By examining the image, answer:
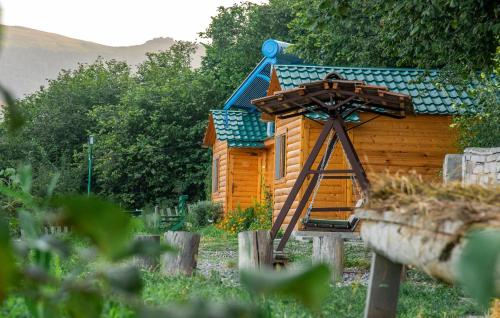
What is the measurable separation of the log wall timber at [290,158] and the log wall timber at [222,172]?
417 cm

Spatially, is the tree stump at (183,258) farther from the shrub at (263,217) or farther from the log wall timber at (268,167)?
the log wall timber at (268,167)

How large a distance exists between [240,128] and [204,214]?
2987mm

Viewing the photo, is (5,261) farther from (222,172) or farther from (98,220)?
(222,172)

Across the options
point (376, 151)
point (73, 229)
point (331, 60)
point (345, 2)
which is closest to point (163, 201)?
point (331, 60)

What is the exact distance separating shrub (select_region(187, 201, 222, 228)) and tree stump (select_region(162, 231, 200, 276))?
15.1m

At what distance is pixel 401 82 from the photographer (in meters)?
18.3

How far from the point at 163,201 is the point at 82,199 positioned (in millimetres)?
29535

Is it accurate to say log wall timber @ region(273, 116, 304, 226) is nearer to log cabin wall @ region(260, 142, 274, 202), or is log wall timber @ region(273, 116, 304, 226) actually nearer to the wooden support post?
log cabin wall @ region(260, 142, 274, 202)

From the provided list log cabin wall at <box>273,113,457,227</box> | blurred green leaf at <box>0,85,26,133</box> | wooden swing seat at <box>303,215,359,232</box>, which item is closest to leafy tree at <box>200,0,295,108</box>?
log cabin wall at <box>273,113,457,227</box>

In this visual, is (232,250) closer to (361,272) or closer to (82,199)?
(361,272)

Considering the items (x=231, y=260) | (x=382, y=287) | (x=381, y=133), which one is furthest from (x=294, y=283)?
(x=381, y=133)

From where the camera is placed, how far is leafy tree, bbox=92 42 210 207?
30.3 metres

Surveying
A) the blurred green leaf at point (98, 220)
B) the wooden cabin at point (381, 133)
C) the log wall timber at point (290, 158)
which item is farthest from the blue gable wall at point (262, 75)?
the blurred green leaf at point (98, 220)

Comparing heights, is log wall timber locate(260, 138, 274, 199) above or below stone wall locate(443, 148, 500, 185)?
above
